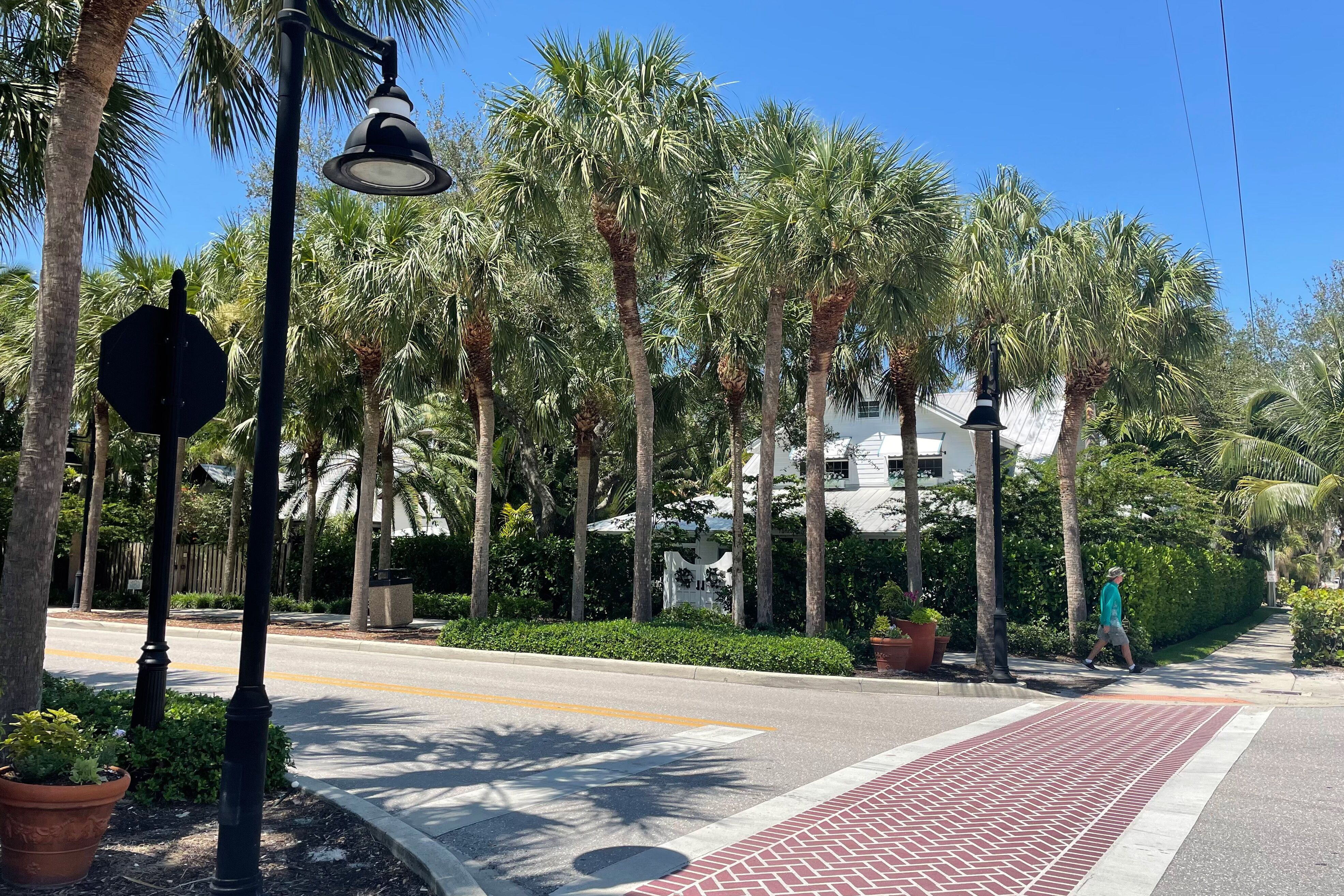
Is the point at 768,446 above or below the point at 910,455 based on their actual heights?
below

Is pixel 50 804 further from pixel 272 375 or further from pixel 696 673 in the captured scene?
pixel 696 673

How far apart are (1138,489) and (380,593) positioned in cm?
1766

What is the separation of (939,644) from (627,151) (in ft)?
31.1

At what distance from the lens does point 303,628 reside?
21.8 metres

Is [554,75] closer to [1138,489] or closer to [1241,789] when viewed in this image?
[1241,789]

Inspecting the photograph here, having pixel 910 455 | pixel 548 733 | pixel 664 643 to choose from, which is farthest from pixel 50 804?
pixel 910 455

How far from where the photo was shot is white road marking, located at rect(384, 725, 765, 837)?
6801 mm

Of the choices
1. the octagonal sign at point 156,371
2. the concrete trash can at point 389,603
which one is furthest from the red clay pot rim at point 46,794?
the concrete trash can at point 389,603

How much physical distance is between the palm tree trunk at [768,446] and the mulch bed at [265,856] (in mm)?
11406

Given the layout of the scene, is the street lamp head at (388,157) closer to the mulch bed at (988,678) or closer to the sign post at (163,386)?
the sign post at (163,386)

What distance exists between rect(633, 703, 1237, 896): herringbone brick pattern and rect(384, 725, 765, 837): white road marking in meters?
1.82

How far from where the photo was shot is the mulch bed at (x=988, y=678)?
14.7 metres

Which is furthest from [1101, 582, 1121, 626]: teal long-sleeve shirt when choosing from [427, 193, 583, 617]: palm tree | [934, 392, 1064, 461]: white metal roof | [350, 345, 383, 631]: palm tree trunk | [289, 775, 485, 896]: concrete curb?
[934, 392, 1064, 461]: white metal roof

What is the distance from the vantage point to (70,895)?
4688 millimetres
